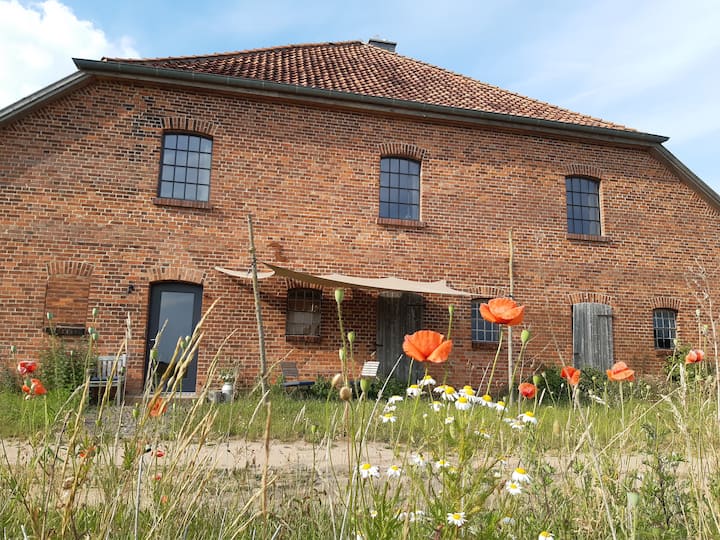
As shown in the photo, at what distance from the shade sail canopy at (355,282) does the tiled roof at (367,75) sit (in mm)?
4041

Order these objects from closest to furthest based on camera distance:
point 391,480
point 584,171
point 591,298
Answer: point 391,480, point 591,298, point 584,171

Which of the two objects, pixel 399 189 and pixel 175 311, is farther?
pixel 399 189

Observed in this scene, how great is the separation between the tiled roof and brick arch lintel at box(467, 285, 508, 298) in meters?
3.96

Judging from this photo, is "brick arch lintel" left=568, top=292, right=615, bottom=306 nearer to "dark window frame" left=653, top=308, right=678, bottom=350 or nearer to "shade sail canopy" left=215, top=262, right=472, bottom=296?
"dark window frame" left=653, top=308, right=678, bottom=350

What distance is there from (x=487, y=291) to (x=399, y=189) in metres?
2.91

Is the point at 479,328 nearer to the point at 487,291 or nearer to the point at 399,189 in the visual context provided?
the point at 487,291

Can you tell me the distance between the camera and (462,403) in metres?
1.86

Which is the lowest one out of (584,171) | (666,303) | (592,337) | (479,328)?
(592,337)

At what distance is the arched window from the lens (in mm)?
11164

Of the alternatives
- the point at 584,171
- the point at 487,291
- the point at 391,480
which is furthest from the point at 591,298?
the point at 391,480

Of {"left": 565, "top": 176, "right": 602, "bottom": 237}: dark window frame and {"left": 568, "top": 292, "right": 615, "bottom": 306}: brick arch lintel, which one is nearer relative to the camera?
{"left": 568, "top": 292, "right": 615, "bottom": 306}: brick arch lintel

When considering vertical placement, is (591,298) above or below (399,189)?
below

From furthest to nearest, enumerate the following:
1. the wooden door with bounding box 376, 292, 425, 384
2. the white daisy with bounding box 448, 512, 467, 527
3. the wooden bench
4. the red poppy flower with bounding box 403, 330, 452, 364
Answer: the wooden door with bounding box 376, 292, 425, 384, the red poppy flower with bounding box 403, 330, 452, 364, the wooden bench, the white daisy with bounding box 448, 512, 467, 527

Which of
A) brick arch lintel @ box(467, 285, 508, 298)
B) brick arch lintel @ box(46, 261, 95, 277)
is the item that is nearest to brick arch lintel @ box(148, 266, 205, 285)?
brick arch lintel @ box(46, 261, 95, 277)
